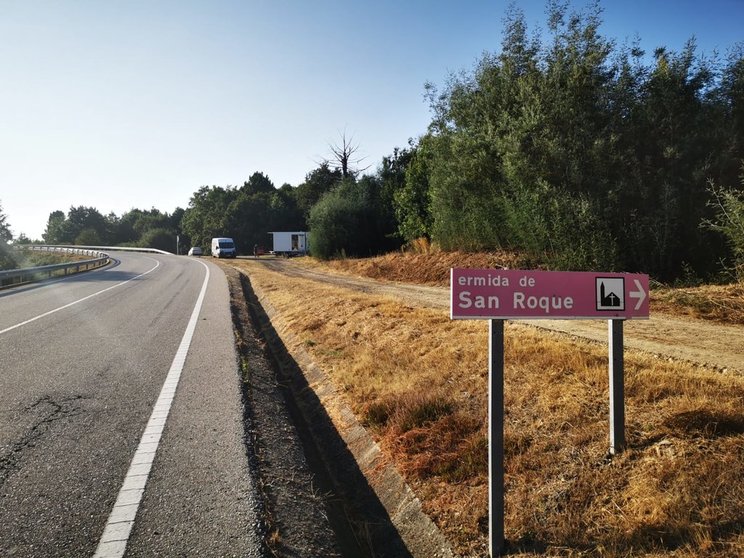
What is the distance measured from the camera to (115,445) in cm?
451

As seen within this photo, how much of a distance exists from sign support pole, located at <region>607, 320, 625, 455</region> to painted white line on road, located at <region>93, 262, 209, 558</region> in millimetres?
3433

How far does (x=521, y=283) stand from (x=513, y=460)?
5.90 ft

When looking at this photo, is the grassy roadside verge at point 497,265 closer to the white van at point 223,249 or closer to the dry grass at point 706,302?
the dry grass at point 706,302

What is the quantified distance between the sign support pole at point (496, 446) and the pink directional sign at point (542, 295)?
0.58ft

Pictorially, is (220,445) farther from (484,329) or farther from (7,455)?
(484,329)

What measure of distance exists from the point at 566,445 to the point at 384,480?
163 centimetres

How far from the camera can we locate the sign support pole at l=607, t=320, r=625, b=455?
13.0ft

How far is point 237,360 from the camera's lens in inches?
312

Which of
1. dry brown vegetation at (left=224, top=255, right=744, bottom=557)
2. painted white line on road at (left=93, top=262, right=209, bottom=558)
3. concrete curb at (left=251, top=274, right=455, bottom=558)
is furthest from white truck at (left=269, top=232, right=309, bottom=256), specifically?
painted white line on road at (left=93, top=262, right=209, bottom=558)

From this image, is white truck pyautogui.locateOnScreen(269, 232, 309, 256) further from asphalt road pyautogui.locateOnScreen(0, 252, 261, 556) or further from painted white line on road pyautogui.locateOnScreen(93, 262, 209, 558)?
painted white line on road pyautogui.locateOnScreen(93, 262, 209, 558)

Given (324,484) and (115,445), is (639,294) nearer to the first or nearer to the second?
(324,484)

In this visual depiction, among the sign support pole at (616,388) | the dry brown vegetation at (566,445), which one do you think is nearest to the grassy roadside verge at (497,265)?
the dry brown vegetation at (566,445)

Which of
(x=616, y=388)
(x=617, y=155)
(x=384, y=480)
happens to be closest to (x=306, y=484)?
(x=384, y=480)

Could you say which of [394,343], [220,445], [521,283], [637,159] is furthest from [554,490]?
[637,159]
